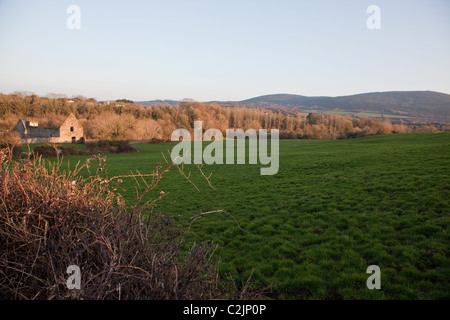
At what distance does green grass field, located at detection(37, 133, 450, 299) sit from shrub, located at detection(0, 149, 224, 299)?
177 centimetres

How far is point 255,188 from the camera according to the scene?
43.0 ft

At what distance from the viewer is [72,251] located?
2240 mm

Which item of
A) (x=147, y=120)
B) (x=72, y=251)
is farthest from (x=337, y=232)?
(x=147, y=120)

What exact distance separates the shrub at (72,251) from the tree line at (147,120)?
119 feet

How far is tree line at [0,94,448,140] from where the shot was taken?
55312 millimetres

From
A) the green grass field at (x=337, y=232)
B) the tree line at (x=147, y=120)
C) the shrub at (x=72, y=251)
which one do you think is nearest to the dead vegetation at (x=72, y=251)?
the shrub at (x=72, y=251)

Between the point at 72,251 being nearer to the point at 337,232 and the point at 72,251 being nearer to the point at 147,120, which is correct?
the point at 337,232

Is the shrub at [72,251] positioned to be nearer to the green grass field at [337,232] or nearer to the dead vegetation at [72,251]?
the dead vegetation at [72,251]
